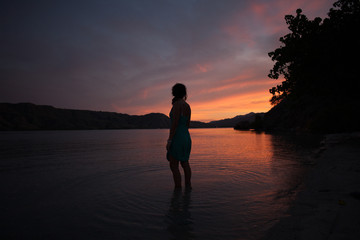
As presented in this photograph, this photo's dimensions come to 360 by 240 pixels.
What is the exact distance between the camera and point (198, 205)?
460 cm

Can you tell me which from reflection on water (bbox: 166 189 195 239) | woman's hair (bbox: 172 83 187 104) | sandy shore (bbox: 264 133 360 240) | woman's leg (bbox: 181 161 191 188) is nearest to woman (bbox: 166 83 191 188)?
woman's hair (bbox: 172 83 187 104)

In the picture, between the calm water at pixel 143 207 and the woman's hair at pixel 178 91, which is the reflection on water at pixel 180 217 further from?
the woman's hair at pixel 178 91

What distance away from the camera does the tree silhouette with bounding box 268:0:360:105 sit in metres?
7.93

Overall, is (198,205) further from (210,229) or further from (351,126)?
(351,126)

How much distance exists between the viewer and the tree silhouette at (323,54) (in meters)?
7.93

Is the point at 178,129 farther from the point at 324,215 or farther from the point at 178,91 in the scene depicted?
the point at 324,215

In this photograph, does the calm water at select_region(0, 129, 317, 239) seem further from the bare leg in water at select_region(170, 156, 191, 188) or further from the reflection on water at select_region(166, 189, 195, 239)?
the bare leg in water at select_region(170, 156, 191, 188)

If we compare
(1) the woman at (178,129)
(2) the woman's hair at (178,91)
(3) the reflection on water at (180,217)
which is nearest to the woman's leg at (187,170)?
(1) the woman at (178,129)

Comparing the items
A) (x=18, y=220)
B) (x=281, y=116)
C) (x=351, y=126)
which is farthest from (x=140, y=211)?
(x=281, y=116)

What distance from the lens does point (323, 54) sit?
8469mm

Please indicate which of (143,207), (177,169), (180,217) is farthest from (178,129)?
(180,217)

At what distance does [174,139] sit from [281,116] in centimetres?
11573

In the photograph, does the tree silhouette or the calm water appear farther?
the tree silhouette

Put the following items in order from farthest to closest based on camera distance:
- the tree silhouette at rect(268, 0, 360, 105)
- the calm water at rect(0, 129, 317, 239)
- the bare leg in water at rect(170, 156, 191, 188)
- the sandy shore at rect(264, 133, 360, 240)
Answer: the tree silhouette at rect(268, 0, 360, 105) < the bare leg in water at rect(170, 156, 191, 188) < the calm water at rect(0, 129, 317, 239) < the sandy shore at rect(264, 133, 360, 240)
